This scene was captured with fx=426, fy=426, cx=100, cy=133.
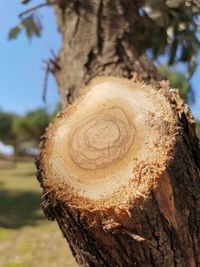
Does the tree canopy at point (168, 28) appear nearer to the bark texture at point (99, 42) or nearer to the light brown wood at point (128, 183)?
the bark texture at point (99, 42)

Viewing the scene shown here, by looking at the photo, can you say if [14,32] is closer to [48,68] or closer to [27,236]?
[48,68]

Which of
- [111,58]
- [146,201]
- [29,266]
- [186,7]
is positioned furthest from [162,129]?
[29,266]

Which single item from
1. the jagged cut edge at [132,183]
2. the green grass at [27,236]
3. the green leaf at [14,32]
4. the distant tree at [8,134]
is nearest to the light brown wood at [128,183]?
the jagged cut edge at [132,183]

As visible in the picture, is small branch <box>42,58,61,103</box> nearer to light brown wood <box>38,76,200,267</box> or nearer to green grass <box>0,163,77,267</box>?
light brown wood <box>38,76,200,267</box>

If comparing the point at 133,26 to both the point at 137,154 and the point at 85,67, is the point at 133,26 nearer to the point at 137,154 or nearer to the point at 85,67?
the point at 85,67

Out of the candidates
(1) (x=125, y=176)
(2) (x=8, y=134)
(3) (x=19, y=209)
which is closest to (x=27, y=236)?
(3) (x=19, y=209)

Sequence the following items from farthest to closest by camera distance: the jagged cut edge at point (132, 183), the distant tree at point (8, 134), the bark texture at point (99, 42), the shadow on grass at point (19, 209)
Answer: the distant tree at point (8, 134), the shadow on grass at point (19, 209), the bark texture at point (99, 42), the jagged cut edge at point (132, 183)

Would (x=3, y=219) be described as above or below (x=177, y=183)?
above
